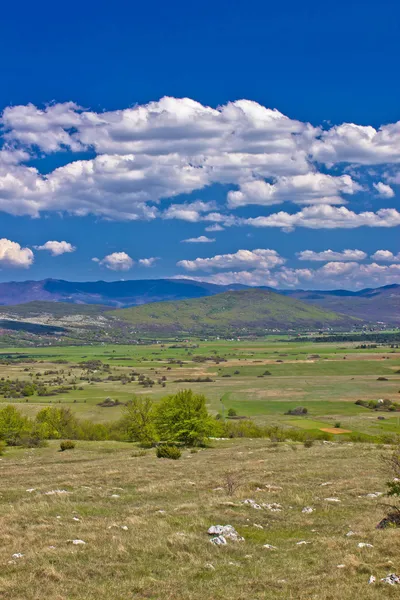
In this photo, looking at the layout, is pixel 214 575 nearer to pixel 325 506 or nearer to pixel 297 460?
pixel 325 506

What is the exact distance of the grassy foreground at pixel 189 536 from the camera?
15.9m

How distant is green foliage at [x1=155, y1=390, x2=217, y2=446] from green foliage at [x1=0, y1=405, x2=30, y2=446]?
75.4ft

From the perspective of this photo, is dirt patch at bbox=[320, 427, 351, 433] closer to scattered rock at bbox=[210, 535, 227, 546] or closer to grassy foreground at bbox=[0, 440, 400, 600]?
grassy foreground at bbox=[0, 440, 400, 600]

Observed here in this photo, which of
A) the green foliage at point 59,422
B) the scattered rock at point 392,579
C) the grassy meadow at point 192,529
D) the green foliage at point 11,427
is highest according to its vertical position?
the scattered rock at point 392,579

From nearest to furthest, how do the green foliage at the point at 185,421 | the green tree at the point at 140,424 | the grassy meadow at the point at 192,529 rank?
the grassy meadow at the point at 192,529
the green foliage at the point at 185,421
the green tree at the point at 140,424

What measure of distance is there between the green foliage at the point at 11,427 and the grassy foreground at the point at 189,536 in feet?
130

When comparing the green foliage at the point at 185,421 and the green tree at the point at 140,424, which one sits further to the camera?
the green tree at the point at 140,424

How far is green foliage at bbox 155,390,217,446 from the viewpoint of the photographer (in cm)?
7203

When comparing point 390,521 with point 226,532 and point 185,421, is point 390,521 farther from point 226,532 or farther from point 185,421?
point 185,421

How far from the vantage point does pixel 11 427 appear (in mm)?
80250

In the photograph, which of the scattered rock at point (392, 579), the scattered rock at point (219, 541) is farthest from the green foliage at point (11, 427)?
the scattered rock at point (392, 579)

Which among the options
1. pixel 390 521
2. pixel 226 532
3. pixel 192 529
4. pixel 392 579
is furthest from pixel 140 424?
pixel 392 579

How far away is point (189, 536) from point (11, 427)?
6746 centimetres

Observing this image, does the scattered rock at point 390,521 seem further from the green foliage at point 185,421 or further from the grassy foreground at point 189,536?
the green foliage at point 185,421
